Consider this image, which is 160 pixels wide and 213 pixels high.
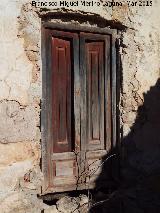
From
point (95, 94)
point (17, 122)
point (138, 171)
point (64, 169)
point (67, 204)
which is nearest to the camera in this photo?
→ point (17, 122)

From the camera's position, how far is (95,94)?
15.1ft

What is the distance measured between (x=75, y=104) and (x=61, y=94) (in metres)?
0.19

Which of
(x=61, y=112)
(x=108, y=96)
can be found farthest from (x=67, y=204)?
(x=108, y=96)

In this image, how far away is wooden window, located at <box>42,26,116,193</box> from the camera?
14.1 feet

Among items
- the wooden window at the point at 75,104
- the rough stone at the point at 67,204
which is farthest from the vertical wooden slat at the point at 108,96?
the rough stone at the point at 67,204

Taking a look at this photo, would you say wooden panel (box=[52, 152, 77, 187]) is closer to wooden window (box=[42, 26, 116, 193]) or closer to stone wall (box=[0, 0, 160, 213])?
wooden window (box=[42, 26, 116, 193])

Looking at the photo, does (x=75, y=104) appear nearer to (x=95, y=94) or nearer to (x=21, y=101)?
(x=95, y=94)

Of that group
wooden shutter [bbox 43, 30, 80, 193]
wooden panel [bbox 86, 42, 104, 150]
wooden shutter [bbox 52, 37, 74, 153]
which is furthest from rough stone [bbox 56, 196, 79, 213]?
wooden panel [bbox 86, 42, 104, 150]

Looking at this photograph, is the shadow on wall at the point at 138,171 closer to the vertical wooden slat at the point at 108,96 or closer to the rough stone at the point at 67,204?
the vertical wooden slat at the point at 108,96

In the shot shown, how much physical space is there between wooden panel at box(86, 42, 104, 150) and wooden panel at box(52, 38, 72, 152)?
24cm

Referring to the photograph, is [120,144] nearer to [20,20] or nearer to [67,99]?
[67,99]

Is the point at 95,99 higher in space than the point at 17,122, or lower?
higher

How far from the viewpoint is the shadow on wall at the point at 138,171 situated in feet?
15.2

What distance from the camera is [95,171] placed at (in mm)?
4566
